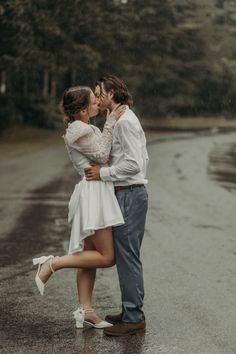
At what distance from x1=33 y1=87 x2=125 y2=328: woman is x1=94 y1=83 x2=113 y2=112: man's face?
0.12 ft

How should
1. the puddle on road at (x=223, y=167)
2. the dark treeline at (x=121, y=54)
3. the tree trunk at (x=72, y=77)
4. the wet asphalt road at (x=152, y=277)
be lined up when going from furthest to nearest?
the tree trunk at (x=72, y=77) < the dark treeline at (x=121, y=54) < the puddle on road at (x=223, y=167) < the wet asphalt road at (x=152, y=277)

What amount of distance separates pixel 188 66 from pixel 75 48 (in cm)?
3080

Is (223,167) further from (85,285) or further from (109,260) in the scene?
(109,260)

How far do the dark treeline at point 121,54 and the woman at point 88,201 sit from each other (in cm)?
2738

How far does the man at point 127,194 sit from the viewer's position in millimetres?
5461

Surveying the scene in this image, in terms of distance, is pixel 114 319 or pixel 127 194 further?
pixel 114 319

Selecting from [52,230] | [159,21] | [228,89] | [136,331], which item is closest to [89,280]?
[136,331]

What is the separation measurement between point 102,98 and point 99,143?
322 millimetres

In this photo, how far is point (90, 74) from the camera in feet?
152

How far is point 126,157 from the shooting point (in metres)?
5.43

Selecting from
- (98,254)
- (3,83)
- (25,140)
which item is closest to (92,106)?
(98,254)

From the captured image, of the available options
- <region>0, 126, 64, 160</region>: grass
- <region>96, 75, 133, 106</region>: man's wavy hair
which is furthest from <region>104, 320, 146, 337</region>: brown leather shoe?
<region>0, 126, 64, 160</region>: grass

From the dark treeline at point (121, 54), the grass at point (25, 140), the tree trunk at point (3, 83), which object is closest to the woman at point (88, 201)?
the grass at point (25, 140)

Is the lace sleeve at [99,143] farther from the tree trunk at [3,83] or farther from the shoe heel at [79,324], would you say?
the tree trunk at [3,83]
